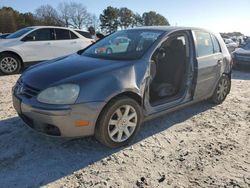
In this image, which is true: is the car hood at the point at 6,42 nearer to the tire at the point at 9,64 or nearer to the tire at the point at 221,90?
the tire at the point at 9,64

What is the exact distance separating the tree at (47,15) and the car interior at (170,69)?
61.0 meters

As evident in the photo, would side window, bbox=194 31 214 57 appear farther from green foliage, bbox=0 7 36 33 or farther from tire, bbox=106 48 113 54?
green foliage, bbox=0 7 36 33

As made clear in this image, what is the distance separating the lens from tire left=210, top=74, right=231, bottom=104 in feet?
16.8

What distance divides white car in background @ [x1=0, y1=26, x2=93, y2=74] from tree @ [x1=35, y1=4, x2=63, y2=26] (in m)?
55.6

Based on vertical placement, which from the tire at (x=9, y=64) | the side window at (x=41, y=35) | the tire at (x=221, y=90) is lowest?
the tire at (x=221, y=90)

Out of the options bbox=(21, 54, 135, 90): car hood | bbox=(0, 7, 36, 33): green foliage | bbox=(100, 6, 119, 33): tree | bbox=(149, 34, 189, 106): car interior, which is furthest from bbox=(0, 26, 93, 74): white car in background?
bbox=(100, 6, 119, 33): tree

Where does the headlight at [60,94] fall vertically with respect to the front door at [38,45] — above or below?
below

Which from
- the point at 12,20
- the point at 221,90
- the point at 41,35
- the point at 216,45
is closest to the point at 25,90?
the point at 216,45

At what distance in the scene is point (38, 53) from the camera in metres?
8.59

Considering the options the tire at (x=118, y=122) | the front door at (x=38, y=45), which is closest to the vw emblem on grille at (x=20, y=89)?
the tire at (x=118, y=122)

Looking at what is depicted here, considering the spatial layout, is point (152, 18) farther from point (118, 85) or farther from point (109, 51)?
point (118, 85)

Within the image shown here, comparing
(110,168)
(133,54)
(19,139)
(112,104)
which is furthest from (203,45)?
(19,139)

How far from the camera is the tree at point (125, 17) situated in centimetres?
7169

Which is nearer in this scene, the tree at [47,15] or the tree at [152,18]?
the tree at [47,15]
